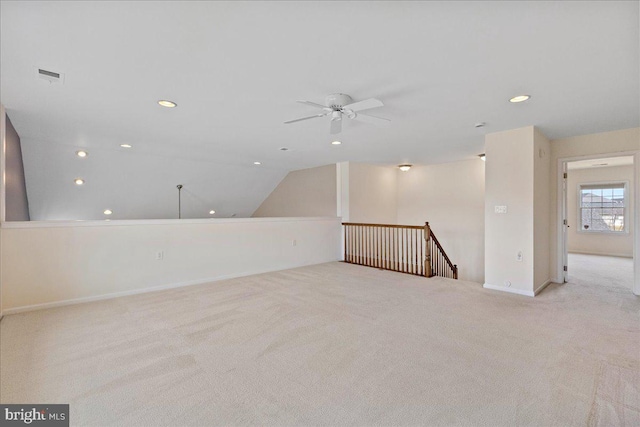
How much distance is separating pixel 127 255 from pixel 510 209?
18.0 ft

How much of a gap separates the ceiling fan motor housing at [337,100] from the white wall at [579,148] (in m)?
3.97

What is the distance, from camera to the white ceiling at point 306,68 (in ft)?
5.76

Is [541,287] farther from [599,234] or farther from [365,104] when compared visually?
[599,234]

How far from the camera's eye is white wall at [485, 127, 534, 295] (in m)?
4.05

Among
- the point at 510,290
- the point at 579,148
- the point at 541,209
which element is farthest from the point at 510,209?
the point at 579,148

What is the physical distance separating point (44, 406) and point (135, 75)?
246 centimetres

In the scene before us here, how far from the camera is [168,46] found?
208 cm

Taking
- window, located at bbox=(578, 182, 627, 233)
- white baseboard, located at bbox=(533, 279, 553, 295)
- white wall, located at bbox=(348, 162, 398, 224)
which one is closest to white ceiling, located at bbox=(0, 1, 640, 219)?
white wall, located at bbox=(348, 162, 398, 224)

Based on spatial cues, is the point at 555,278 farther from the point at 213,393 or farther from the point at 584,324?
the point at 213,393

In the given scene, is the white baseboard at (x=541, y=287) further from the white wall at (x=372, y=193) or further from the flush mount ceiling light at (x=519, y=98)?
the white wall at (x=372, y=193)

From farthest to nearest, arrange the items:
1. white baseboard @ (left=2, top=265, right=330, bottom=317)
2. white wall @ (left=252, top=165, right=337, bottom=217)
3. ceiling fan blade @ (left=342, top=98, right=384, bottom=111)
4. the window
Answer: the window
white wall @ (left=252, top=165, right=337, bottom=217)
white baseboard @ (left=2, top=265, right=330, bottom=317)
ceiling fan blade @ (left=342, top=98, right=384, bottom=111)

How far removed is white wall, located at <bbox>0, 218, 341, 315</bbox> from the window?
7.97 metres

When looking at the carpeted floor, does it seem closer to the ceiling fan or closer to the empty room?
the empty room

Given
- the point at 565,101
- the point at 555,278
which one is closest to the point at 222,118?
the point at 565,101
